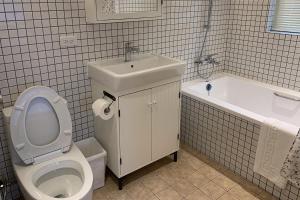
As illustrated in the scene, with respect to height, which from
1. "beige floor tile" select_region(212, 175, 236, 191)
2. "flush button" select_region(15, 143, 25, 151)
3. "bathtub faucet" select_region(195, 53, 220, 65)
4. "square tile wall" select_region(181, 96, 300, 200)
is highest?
"bathtub faucet" select_region(195, 53, 220, 65)

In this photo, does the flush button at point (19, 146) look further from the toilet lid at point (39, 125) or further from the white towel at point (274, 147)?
the white towel at point (274, 147)

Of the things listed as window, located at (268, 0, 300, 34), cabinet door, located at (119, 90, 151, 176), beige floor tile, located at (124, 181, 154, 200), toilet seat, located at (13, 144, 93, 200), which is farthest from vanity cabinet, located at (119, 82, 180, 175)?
window, located at (268, 0, 300, 34)

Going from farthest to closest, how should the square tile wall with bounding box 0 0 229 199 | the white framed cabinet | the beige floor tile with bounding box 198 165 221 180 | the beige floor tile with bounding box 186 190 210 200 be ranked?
the beige floor tile with bounding box 198 165 221 180 < the beige floor tile with bounding box 186 190 210 200 < the white framed cabinet < the square tile wall with bounding box 0 0 229 199

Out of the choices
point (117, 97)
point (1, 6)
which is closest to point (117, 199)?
point (117, 97)

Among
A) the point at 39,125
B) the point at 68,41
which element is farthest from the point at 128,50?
the point at 39,125

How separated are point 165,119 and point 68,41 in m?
0.99

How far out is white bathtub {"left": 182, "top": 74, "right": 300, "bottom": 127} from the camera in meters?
2.48

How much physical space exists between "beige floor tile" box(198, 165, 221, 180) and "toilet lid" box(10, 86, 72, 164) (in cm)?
121

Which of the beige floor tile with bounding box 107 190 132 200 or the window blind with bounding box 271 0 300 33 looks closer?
the beige floor tile with bounding box 107 190 132 200

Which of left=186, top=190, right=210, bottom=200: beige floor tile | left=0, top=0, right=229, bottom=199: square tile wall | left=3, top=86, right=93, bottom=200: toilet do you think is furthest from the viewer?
left=186, top=190, right=210, bottom=200: beige floor tile

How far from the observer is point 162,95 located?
219cm

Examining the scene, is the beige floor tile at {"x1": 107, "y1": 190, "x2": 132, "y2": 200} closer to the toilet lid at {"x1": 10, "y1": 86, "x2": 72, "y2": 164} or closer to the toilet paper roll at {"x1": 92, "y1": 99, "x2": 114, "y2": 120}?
the toilet lid at {"x1": 10, "y1": 86, "x2": 72, "y2": 164}

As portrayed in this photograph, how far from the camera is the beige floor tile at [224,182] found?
2.25 metres

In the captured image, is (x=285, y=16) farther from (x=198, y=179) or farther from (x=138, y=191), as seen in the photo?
(x=138, y=191)
